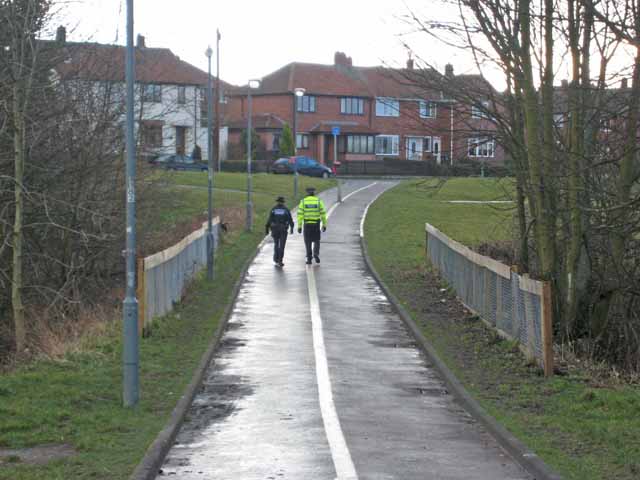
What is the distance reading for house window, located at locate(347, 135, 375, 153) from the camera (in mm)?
84062

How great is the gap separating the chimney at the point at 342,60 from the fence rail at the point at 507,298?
2664 inches

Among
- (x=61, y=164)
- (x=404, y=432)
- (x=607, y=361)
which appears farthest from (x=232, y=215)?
(x=404, y=432)

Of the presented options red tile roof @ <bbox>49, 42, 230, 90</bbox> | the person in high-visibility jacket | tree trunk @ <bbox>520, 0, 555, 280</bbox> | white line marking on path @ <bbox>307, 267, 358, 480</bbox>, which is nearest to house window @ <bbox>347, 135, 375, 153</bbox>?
red tile roof @ <bbox>49, 42, 230, 90</bbox>

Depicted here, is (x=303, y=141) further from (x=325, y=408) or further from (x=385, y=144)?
(x=325, y=408)

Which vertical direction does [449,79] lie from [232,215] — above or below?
above

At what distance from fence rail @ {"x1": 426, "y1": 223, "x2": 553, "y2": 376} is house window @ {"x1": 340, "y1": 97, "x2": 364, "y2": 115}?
6296 centimetres

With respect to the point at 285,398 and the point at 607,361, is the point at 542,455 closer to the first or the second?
the point at 285,398

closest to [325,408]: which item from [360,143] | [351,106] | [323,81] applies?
[360,143]

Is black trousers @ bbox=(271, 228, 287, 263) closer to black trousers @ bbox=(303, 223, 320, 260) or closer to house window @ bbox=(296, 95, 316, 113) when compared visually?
black trousers @ bbox=(303, 223, 320, 260)

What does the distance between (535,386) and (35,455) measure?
6.42 metres

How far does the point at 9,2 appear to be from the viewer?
57.7 ft

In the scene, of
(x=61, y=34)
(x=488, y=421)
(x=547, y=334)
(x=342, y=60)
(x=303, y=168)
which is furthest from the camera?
(x=342, y=60)

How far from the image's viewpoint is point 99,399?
11.8 metres

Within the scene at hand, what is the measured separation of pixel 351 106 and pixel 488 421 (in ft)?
250
